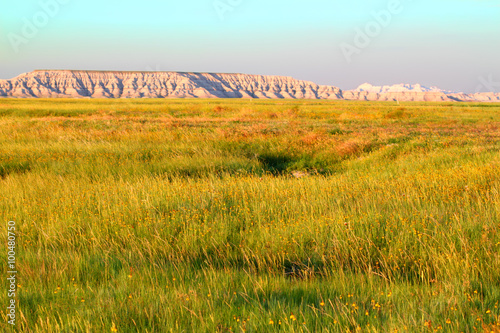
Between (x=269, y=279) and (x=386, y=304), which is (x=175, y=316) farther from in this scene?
(x=386, y=304)

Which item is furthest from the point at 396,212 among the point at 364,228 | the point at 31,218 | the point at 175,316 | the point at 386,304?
the point at 31,218

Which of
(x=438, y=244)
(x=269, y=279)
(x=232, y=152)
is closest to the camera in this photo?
(x=269, y=279)

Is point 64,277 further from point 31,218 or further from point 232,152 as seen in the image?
point 232,152

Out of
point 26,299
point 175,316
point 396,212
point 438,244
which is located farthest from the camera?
point 396,212

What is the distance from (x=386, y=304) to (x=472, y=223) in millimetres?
2591

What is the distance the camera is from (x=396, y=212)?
18.9 ft

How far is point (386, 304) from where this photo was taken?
316 cm

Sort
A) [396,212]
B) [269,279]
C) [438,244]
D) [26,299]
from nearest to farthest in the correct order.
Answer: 1. [26,299]
2. [269,279]
3. [438,244]
4. [396,212]

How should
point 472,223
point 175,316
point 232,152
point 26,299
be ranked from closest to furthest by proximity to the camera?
point 175,316, point 26,299, point 472,223, point 232,152

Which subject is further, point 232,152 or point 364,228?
point 232,152

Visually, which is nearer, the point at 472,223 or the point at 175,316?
the point at 175,316

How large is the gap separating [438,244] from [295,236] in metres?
1.73

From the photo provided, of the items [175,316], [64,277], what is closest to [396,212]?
[175,316]

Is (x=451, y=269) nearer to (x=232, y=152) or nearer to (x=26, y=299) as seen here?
(x=26, y=299)
